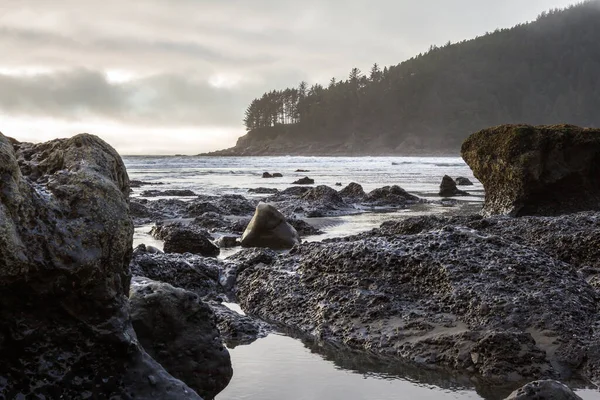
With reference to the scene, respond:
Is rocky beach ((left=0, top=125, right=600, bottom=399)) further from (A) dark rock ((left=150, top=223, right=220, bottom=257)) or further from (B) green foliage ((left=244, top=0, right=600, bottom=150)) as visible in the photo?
(B) green foliage ((left=244, top=0, right=600, bottom=150))

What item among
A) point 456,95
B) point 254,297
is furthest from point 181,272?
point 456,95

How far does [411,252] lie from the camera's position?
17.6 ft

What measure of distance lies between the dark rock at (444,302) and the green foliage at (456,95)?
314 ft

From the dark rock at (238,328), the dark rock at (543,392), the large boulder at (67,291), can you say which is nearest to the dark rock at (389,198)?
the dark rock at (238,328)

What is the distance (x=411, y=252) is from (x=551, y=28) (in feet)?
471

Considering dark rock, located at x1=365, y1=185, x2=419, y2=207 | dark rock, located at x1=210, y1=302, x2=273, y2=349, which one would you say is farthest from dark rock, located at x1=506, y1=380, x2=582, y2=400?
dark rock, located at x1=365, y1=185, x2=419, y2=207

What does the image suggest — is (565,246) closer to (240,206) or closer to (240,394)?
(240,394)

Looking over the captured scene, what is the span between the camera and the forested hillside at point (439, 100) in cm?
10700

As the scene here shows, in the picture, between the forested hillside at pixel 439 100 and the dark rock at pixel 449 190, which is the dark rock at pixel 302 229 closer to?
the dark rock at pixel 449 190

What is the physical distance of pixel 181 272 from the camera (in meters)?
6.21

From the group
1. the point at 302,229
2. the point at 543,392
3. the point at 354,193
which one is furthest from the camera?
the point at 354,193

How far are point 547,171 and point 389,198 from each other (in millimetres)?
6506

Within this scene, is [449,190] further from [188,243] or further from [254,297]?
[254,297]

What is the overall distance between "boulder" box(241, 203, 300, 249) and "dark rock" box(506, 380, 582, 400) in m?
5.96
